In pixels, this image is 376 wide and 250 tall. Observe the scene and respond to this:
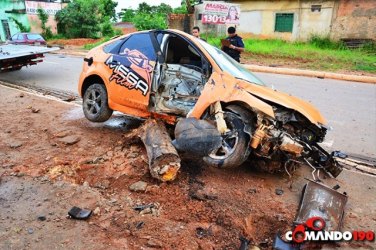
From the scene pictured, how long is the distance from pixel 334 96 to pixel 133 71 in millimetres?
6148

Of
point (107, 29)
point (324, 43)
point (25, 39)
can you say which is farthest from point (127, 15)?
point (324, 43)

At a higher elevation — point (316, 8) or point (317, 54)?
point (316, 8)

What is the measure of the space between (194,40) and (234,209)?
2556 millimetres

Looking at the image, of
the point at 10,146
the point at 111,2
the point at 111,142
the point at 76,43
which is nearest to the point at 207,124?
the point at 111,142

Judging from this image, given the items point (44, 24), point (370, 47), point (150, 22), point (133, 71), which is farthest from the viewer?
point (44, 24)

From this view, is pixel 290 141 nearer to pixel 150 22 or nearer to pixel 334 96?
pixel 334 96

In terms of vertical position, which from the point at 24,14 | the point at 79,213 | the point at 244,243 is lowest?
the point at 244,243

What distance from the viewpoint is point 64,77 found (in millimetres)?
11250

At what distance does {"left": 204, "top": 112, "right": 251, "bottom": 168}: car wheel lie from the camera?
4.02 m

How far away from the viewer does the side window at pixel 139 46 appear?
5.09m

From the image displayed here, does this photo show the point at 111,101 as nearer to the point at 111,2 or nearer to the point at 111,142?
the point at 111,142

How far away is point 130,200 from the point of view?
11.9ft

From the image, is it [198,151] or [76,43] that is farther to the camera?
[76,43]

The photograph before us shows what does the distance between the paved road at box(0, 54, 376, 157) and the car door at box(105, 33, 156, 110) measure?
3191 mm
